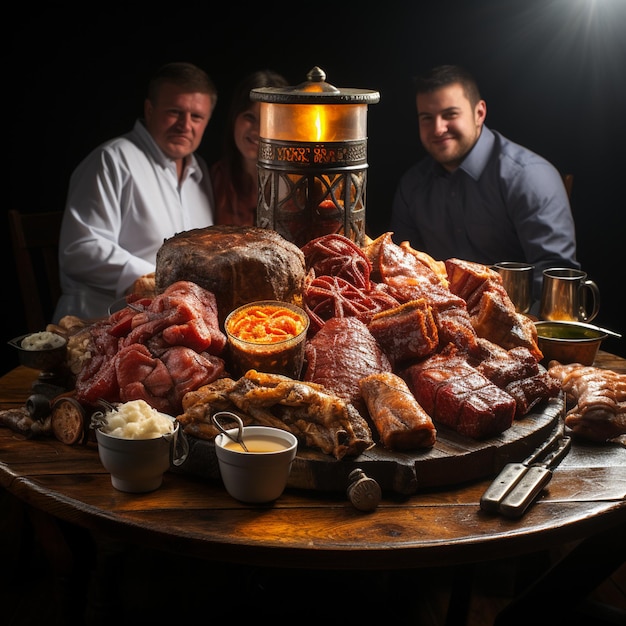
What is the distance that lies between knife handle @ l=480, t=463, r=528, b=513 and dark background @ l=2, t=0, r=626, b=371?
13.6 feet

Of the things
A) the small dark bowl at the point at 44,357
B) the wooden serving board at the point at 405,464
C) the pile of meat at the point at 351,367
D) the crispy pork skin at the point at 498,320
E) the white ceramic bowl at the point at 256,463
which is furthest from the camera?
the crispy pork skin at the point at 498,320

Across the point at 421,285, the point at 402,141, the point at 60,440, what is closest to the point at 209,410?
the point at 60,440

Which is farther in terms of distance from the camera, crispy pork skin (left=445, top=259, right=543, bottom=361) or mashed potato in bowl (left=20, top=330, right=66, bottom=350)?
crispy pork skin (left=445, top=259, right=543, bottom=361)

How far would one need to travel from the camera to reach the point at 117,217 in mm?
5930

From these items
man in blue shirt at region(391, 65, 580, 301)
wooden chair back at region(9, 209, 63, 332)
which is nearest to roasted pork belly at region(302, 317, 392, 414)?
wooden chair back at region(9, 209, 63, 332)

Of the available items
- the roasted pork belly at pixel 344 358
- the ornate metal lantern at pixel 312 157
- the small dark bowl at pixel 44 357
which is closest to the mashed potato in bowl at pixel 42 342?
the small dark bowl at pixel 44 357

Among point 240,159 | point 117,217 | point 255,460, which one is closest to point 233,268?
point 255,460

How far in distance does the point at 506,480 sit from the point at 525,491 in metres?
0.09

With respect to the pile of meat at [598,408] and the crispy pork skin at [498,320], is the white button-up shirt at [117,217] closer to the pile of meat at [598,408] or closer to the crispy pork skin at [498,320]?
the crispy pork skin at [498,320]

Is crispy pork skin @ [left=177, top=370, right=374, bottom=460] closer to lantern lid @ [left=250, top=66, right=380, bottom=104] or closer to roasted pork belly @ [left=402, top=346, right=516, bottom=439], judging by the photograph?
roasted pork belly @ [left=402, top=346, right=516, bottom=439]

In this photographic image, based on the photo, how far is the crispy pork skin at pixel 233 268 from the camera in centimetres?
335

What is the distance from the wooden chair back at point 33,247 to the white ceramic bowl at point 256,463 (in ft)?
9.31

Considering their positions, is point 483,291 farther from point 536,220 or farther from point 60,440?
point 536,220

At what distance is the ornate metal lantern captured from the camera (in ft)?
12.7
